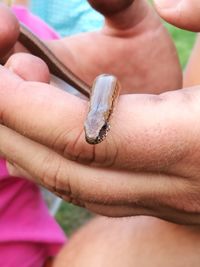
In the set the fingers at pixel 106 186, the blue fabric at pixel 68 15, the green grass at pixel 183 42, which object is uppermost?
the fingers at pixel 106 186

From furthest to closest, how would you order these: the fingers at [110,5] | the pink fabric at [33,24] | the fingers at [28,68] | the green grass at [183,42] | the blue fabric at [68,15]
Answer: the green grass at [183,42] < the blue fabric at [68,15] < the pink fabric at [33,24] < the fingers at [110,5] < the fingers at [28,68]

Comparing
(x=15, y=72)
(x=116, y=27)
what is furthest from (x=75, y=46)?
(x=15, y=72)

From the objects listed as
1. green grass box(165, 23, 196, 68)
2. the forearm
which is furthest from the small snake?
green grass box(165, 23, 196, 68)

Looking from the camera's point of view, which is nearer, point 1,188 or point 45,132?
point 45,132

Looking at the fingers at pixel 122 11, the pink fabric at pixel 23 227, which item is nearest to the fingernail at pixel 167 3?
the fingers at pixel 122 11

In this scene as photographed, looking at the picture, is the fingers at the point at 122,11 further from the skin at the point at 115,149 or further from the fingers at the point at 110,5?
the skin at the point at 115,149

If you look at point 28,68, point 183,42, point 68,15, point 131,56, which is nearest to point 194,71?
point 131,56

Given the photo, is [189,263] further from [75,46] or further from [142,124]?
[75,46]

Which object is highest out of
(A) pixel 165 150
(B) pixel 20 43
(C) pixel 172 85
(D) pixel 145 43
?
(A) pixel 165 150
